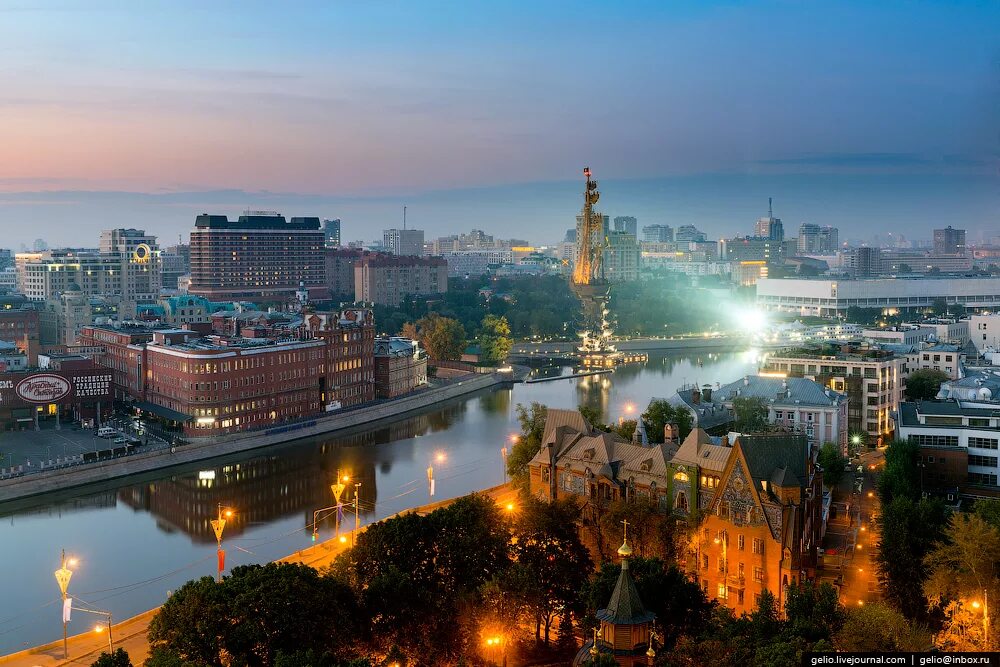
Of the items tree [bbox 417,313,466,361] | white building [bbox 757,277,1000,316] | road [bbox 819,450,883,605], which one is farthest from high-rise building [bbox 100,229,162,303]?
road [bbox 819,450,883,605]

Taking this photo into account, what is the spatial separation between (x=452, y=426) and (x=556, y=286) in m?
38.4

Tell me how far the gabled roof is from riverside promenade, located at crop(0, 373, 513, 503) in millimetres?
14614

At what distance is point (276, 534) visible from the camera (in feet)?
58.6

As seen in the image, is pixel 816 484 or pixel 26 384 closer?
pixel 816 484

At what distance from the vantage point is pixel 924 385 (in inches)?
961

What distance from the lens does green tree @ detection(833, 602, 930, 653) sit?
8.84 m

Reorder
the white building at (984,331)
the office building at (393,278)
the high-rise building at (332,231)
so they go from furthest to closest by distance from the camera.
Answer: the high-rise building at (332,231), the office building at (393,278), the white building at (984,331)

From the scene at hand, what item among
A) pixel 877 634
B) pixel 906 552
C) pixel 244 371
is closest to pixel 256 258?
pixel 244 371

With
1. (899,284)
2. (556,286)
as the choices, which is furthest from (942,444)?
(556,286)

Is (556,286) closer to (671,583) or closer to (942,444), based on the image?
(942,444)

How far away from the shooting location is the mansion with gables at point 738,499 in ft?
41.3

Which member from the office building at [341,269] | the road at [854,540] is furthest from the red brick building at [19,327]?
the road at [854,540]

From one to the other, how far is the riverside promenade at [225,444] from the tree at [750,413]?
11810 millimetres

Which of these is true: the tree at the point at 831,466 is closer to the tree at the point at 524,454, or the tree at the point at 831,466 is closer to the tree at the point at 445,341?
the tree at the point at 524,454
